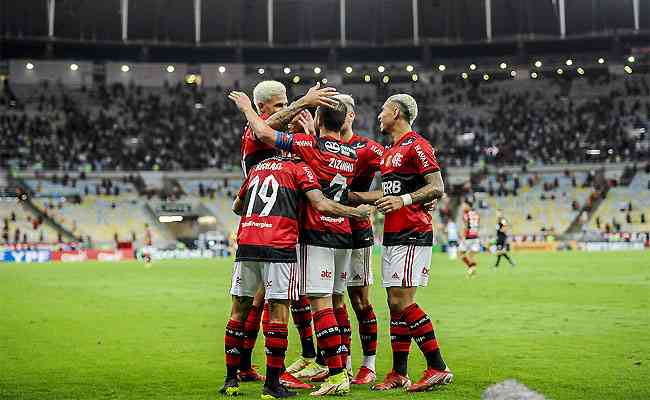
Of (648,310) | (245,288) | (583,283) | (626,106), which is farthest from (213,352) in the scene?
(626,106)

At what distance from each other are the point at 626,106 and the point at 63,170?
44811mm

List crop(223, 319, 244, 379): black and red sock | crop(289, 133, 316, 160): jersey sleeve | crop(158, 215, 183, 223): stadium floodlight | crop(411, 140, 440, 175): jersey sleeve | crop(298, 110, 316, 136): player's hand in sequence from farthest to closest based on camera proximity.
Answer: crop(158, 215, 183, 223): stadium floodlight
crop(411, 140, 440, 175): jersey sleeve
crop(298, 110, 316, 136): player's hand
crop(223, 319, 244, 379): black and red sock
crop(289, 133, 316, 160): jersey sleeve

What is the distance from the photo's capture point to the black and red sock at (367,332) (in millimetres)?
8812


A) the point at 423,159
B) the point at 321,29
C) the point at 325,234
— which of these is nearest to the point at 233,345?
the point at 325,234

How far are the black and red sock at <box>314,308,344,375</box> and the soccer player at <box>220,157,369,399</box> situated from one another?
356mm

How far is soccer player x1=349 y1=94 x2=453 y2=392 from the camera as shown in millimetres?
8250

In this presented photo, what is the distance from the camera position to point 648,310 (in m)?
15.1

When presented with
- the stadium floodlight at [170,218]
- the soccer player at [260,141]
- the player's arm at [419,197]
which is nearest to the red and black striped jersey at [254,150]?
the soccer player at [260,141]

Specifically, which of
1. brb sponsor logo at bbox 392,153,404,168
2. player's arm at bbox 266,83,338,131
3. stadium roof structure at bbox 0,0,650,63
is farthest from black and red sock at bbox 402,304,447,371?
stadium roof structure at bbox 0,0,650,63

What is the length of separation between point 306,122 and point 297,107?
483 mm

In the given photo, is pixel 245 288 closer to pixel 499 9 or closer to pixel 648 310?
pixel 648 310

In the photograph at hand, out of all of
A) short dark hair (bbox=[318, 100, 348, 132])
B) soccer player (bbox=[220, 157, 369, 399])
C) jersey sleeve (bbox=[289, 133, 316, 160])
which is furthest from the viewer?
short dark hair (bbox=[318, 100, 348, 132])

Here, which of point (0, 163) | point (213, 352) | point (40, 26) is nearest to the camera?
point (213, 352)

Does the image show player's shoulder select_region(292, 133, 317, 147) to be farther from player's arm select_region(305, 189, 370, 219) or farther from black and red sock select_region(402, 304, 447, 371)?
black and red sock select_region(402, 304, 447, 371)
